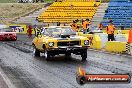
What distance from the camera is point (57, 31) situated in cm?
2031

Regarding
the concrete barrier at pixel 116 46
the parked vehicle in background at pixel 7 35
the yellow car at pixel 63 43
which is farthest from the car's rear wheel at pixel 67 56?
the parked vehicle in background at pixel 7 35

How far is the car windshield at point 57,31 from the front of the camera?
2003 centimetres

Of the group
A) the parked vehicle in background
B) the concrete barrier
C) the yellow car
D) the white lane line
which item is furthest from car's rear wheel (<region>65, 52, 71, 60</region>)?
the parked vehicle in background

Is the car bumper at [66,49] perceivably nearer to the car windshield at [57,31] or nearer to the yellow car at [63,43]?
the yellow car at [63,43]

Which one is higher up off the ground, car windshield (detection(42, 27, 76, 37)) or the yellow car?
car windshield (detection(42, 27, 76, 37))

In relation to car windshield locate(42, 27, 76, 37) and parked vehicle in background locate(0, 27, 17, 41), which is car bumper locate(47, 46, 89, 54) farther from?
parked vehicle in background locate(0, 27, 17, 41)

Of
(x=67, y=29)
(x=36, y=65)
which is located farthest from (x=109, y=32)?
(x=36, y=65)

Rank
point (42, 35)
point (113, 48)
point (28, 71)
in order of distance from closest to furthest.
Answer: point (28, 71) → point (42, 35) → point (113, 48)

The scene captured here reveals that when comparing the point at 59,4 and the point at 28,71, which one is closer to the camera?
the point at 28,71

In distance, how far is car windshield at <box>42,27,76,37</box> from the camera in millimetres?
20028

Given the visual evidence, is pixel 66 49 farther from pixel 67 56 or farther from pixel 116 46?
pixel 116 46

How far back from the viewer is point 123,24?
5688cm

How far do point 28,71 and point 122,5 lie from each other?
159 ft

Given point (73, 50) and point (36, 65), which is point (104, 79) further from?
point (73, 50)
